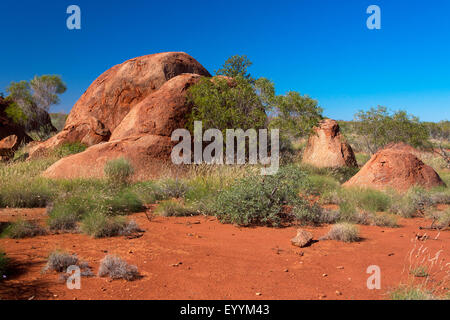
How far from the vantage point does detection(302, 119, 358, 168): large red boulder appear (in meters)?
13.3

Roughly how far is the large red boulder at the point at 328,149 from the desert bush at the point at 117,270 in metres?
10.3

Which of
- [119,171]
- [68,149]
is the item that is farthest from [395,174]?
[68,149]

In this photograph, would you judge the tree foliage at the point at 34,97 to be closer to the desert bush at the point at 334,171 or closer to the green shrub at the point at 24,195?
the green shrub at the point at 24,195

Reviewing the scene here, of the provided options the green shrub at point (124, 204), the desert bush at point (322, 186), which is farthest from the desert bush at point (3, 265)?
the desert bush at point (322, 186)

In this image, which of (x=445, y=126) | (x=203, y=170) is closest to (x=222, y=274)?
(x=203, y=170)

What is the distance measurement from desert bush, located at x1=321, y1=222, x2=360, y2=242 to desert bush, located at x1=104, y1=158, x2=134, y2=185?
5.77 meters

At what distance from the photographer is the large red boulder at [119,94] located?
14.0 metres

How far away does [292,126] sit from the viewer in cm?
1265

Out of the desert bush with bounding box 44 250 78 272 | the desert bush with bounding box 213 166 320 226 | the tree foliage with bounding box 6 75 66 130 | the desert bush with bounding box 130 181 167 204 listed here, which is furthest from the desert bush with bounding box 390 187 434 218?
the tree foliage with bounding box 6 75 66 130

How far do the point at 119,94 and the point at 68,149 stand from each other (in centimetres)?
300

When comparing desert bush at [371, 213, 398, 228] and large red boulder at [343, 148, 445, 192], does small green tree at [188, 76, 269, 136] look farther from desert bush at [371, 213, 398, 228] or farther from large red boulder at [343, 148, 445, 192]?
desert bush at [371, 213, 398, 228]

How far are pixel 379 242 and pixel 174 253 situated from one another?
331 cm

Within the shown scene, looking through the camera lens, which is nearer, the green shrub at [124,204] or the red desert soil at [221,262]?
the red desert soil at [221,262]

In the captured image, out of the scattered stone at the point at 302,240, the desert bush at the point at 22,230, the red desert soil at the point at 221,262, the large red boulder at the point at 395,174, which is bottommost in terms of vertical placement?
the red desert soil at the point at 221,262
